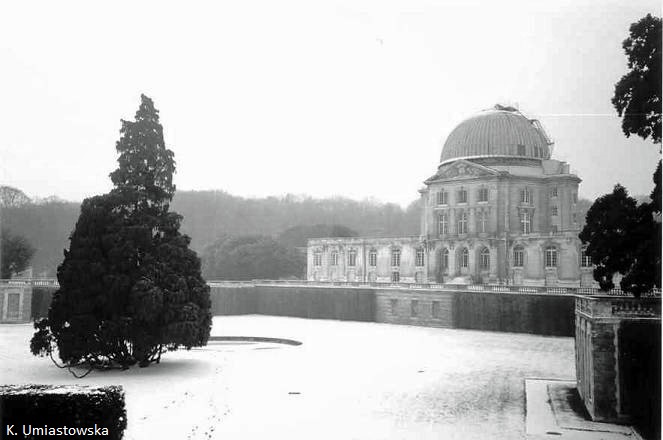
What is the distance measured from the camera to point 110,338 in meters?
22.7

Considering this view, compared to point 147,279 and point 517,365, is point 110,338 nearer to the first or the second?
point 147,279

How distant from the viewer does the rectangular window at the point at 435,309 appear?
39.0 m

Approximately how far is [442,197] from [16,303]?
28627mm

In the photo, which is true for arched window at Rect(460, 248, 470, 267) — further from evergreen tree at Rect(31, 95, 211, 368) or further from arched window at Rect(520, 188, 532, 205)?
evergreen tree at Rect(31, 95, 211, 368)

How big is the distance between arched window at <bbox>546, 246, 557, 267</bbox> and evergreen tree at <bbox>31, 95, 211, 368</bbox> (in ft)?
88.9

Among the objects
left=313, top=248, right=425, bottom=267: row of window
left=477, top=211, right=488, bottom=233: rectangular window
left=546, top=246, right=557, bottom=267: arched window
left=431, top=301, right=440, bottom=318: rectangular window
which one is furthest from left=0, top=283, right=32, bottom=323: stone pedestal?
left=546, top=246, right=557, bottom=267: arched window

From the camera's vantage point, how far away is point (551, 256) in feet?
148

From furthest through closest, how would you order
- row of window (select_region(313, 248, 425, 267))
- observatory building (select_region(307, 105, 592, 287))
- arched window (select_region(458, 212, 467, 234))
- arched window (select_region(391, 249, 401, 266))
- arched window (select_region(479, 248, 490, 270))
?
arched window (select_region(391, 249, 401, 266))
row of window (select_region(313, 248, 425, 267))
arched window (select_region(458, 212, 467, 234))
arched window (select_region(479, 248, 490, 270))
observatory building (select_region(307, 105, 592, 287))

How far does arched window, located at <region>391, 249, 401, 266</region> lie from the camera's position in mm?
53781

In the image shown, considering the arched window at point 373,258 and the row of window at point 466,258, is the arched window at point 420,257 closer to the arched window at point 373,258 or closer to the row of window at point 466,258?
the row of window at point 466,258

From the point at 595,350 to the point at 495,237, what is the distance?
32351 millimetres

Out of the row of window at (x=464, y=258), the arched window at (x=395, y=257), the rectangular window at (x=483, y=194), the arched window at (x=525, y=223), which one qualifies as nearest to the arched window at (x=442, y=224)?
the row of window at (x=464, y=258)

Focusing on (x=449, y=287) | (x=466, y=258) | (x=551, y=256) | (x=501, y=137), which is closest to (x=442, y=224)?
(x=466, y=258)

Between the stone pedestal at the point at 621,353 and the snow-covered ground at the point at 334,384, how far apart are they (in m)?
2.02
